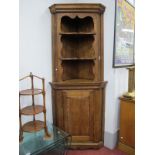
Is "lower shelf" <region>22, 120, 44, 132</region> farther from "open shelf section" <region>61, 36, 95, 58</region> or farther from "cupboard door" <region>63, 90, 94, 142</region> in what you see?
"open shelf section" <region>61, 36, 95, 58</region>

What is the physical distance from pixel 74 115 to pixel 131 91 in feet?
2.74

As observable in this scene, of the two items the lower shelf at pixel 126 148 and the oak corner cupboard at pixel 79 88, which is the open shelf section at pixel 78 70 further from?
the lower shelf at pixel 126 148

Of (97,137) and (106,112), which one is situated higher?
(106,112)

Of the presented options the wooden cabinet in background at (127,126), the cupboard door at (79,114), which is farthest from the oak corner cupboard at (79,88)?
the wooden cabinet in background at (127,126)

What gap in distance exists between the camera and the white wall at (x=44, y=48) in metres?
2.14

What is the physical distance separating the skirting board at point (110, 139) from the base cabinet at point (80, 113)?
11 cm

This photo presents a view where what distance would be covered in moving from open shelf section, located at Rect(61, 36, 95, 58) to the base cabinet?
50 cm

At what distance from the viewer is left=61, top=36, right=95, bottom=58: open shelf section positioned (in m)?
2.39

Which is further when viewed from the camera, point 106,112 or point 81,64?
point 81,64

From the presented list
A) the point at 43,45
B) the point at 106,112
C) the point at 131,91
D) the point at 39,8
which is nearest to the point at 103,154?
the point at 106,112

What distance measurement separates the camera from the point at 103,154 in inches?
87.8

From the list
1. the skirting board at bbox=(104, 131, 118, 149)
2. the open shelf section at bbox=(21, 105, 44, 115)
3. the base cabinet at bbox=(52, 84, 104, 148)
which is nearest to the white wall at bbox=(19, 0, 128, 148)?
the skirting board at bbox=(104, 131, 118, 149)
